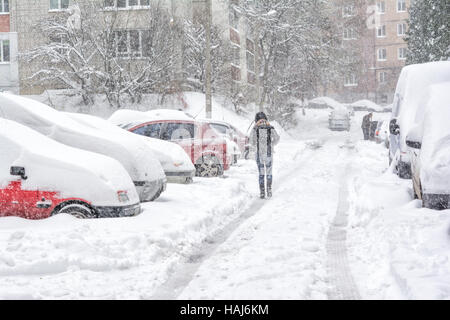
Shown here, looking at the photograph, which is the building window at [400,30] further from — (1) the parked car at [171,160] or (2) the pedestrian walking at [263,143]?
(1) the parked car at [171,160]

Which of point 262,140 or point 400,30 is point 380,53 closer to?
point 400,30

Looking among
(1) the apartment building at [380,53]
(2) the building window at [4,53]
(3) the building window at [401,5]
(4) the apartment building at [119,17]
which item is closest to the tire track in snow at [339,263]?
(4) the apartment building at [119,17]

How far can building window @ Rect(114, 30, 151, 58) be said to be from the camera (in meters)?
32.0

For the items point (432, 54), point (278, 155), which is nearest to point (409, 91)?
point (278, 155)

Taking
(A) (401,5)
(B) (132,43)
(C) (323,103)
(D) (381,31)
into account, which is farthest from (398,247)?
(A) (401,5)

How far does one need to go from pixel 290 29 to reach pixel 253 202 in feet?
84.8

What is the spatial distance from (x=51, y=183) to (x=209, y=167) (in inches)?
330

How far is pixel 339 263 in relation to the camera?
6.94 meters

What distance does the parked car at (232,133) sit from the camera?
66.9ft

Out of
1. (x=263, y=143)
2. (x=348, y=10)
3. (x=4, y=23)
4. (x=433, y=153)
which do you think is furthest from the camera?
(x=348, y=10)

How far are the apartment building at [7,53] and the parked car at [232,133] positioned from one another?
1879 cm

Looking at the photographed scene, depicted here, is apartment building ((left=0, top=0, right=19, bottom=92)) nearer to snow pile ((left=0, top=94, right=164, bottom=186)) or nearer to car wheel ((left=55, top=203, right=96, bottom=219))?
snow pile ((left=0, top=94, right=164, bottom=186))

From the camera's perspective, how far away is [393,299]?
17.5 ft
